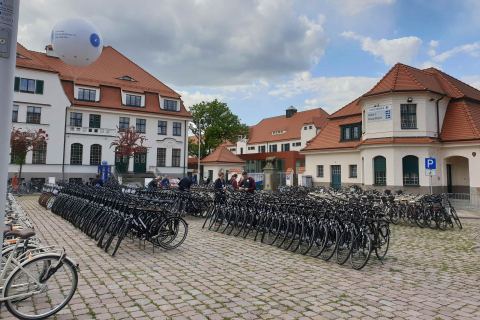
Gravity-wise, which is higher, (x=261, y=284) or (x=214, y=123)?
(x=214, y=123)

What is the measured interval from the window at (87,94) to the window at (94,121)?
5.40ft

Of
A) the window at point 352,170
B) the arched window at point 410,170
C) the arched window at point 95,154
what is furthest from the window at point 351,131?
the arched window at point 95,154

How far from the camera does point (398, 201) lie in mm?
14305

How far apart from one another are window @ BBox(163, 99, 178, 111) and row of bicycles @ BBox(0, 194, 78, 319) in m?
36.4

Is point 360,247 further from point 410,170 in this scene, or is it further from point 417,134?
point 417,134

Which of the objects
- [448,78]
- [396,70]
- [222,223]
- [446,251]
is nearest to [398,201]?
[446,251]

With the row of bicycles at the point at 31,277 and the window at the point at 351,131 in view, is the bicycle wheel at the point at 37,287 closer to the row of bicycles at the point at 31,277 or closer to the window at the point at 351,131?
the row of bicycles at the point at 31,277

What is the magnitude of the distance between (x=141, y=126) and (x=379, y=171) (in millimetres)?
24144

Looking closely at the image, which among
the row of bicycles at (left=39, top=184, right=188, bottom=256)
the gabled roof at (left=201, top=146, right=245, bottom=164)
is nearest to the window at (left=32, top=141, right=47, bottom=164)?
the gabled roof at (left=201, top=146, right=245, bottom=164)

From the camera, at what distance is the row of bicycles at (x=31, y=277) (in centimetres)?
428

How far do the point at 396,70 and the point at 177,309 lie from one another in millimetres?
26215

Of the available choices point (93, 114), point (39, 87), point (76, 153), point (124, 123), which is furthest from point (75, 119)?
point (124, 123)

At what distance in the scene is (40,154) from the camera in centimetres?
3266

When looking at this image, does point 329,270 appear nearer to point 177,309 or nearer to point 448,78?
point 177,309
